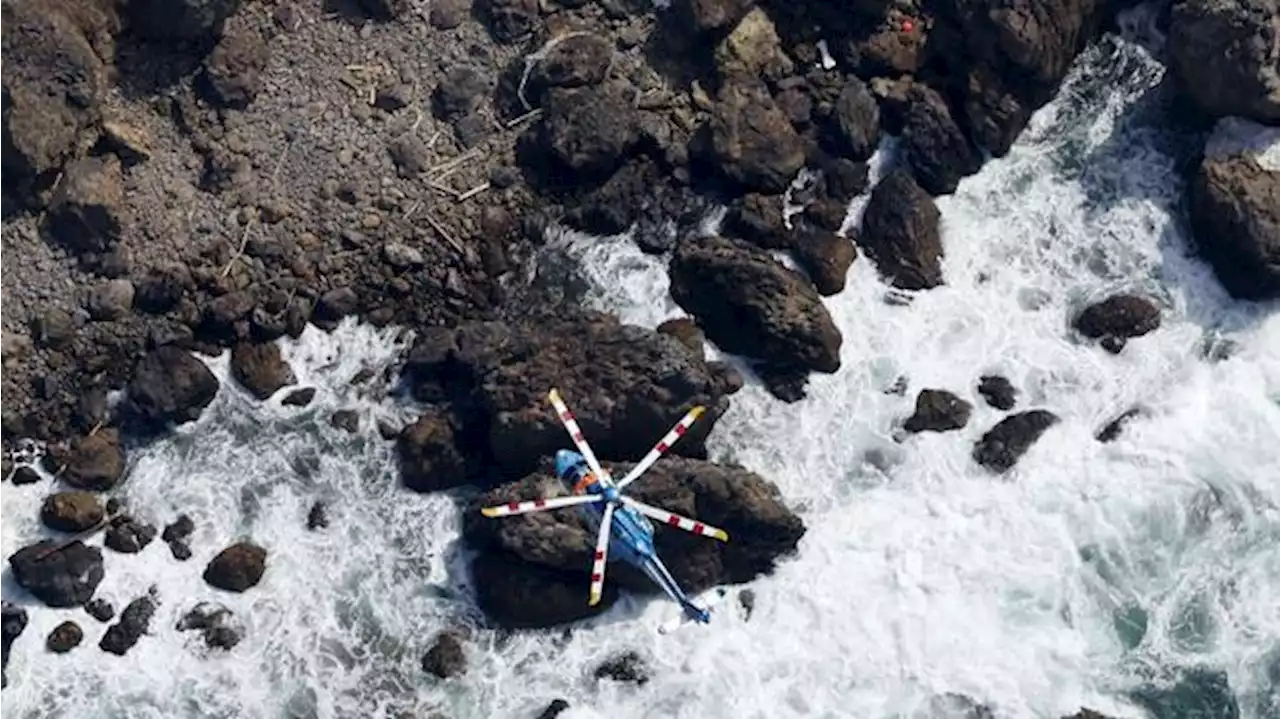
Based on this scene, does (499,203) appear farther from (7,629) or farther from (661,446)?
(7,629)

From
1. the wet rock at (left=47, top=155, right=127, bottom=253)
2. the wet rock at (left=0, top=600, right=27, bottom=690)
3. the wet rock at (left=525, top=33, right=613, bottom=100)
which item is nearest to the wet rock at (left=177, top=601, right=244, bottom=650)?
the wet rock at (left=0, top=600, right=27, bottom=690)

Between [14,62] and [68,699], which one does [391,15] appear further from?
[68,699]

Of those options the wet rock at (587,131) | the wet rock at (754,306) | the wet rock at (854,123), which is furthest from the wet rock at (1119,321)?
the wet rock at (587,131)

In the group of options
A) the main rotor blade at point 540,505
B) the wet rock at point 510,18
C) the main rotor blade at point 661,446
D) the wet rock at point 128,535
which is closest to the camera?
the main rotor blade at point 540,505

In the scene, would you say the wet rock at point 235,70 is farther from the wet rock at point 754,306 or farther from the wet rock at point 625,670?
the wet rock at point 625,670

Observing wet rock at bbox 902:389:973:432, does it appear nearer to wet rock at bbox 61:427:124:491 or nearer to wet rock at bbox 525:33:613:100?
wet rock at bbox 525:33:613:100

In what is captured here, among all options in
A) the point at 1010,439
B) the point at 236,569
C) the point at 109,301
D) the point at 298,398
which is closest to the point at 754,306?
the point at 1010,439
